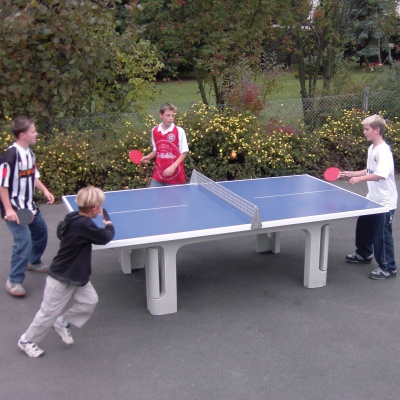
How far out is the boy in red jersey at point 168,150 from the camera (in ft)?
19.9

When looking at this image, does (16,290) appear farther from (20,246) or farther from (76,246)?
(76,246)

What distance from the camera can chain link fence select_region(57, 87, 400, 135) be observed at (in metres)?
9.22

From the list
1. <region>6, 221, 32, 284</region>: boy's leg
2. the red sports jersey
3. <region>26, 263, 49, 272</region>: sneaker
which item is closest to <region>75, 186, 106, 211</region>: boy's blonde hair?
<region>6, 221, 32, 284</region>: boy's leg

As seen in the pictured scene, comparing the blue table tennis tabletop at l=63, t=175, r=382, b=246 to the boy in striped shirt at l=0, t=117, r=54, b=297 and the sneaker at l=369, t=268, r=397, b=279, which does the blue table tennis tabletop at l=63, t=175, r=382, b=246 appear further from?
the sneaker at l=369, t=268, r=397, b=279

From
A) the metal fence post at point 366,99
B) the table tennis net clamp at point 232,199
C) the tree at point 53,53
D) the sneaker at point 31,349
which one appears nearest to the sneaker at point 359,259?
the table tennis net clamp at point 232,199

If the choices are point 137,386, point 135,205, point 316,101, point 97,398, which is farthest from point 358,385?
point 316,101

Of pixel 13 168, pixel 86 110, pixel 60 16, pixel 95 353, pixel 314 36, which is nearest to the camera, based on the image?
pixel 95 353

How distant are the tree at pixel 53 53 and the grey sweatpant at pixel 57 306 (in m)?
5.13

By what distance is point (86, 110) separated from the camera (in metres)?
9.70

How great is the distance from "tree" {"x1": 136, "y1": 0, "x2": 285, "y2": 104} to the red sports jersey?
4962 millimetres

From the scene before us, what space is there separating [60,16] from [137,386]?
626 centimetres

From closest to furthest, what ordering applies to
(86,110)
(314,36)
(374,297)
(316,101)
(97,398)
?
1. (97,398)
2. (374,297)
3. (86,110)
4. (316,101)
5. (314,36)

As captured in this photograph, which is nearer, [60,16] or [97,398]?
[97,398]

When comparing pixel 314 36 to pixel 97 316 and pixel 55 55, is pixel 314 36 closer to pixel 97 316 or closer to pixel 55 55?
pixel 55 55
